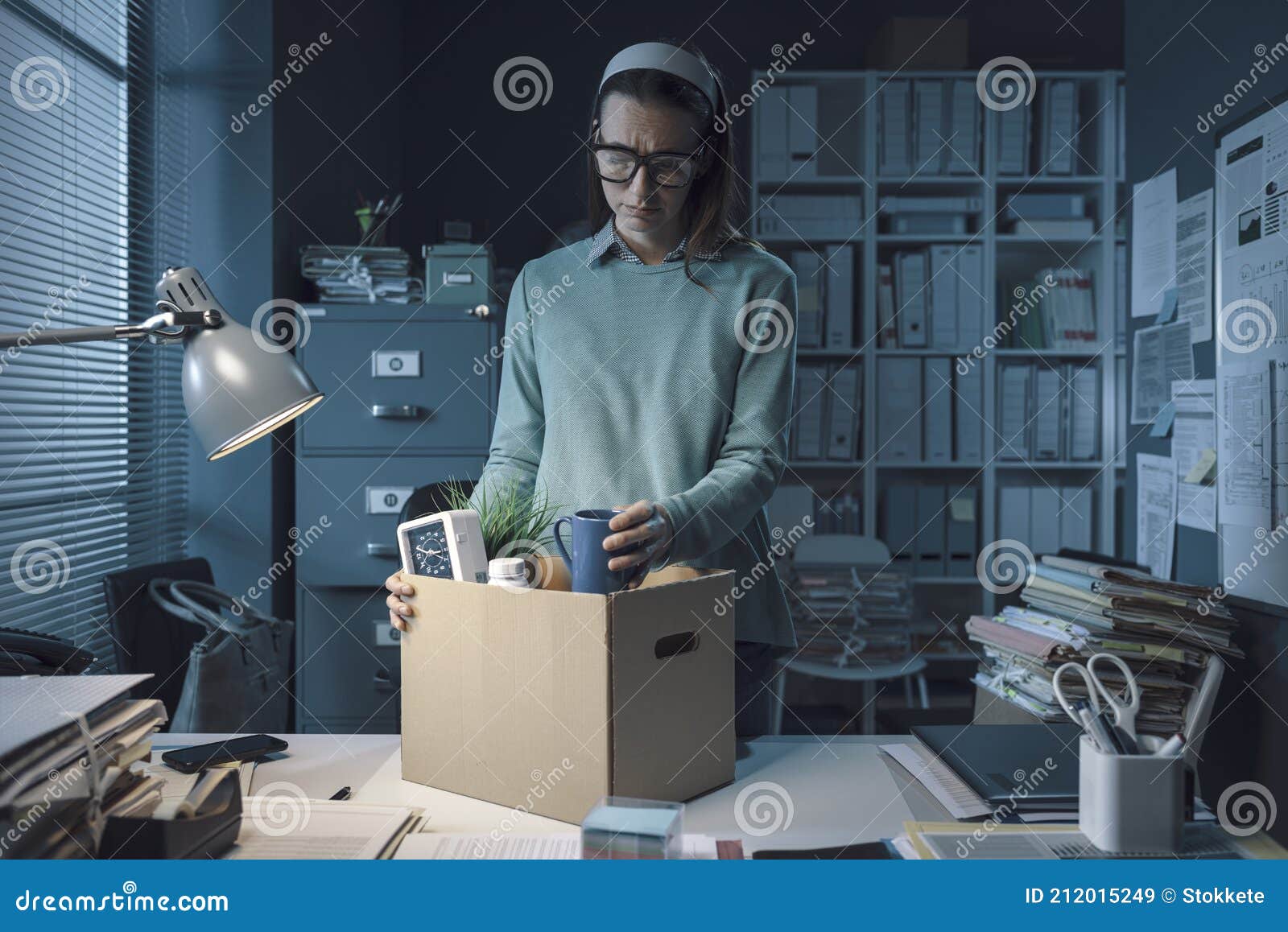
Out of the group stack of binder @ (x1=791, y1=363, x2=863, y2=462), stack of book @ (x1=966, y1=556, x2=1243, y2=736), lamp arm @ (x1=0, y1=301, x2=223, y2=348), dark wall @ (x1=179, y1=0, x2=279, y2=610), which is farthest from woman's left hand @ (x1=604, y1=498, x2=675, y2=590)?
stack of binder @ (x1=791, y1=363, x2=863, y2=462)

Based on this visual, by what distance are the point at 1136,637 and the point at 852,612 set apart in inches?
75.8

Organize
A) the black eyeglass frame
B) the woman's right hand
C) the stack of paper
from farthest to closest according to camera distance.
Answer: the black eyeglass frame
the woman's right hand
the stack of paper

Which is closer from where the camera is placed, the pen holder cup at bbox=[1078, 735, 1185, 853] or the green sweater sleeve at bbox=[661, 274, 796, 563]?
the pen holder cup at bbox=[1078, 735, 1185, 853]

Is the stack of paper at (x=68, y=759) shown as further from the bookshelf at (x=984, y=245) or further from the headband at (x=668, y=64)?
the bookshelf at (x=984, y=245)

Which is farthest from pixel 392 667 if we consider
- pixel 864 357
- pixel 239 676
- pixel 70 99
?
pixel 864 357

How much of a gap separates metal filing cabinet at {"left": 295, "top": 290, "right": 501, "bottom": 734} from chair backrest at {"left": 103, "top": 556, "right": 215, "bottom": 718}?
0.50 metres

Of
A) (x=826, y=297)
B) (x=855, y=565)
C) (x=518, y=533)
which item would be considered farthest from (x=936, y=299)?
(x=518, y=533)

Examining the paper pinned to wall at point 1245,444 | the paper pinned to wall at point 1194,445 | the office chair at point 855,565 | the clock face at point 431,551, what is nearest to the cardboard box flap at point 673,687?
the clock face at point 431,551

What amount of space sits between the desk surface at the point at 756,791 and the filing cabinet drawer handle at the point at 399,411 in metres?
1.52

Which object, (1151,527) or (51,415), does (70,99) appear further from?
(1151,527)

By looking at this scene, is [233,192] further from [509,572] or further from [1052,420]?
[1052,420]

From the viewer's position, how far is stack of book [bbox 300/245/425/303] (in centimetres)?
280

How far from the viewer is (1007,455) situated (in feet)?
12.2

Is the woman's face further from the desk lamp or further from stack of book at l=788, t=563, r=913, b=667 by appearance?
stack of book at l=788, t=563, r=913, b=667
